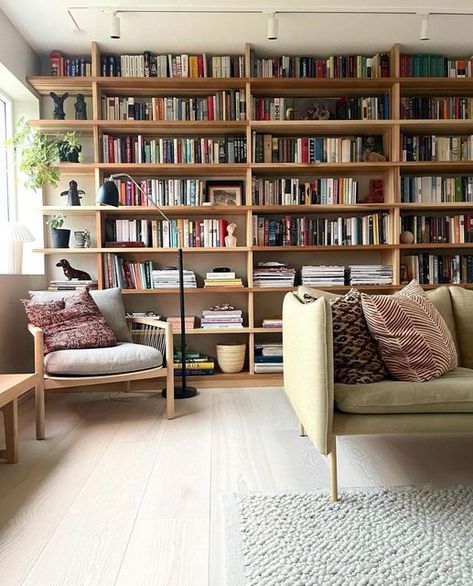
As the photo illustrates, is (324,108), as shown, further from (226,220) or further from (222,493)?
(222,493)

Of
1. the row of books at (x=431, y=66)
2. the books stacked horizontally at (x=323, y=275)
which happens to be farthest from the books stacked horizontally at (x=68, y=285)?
the row of books at (x=431, y=66)

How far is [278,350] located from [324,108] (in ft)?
6.54

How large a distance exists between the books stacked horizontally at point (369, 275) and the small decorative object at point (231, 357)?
1.04 metres

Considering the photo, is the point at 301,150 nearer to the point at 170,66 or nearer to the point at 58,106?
the point at 170,66

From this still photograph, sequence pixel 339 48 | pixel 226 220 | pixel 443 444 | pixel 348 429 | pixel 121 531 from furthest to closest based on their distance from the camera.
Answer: pixel 226 220 < pixel 339 48 < pixel 443 444 < pixel 348 429 < pixel 121 531

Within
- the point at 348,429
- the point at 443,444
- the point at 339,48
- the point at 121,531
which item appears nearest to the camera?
the point at 121,531

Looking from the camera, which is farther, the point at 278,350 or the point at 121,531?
the point at 278,350

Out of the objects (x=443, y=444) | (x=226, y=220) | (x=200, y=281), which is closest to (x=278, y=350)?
(x=200, y=281)

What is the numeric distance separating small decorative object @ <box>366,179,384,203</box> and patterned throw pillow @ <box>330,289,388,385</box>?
2193mm

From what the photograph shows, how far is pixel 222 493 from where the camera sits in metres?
2.08

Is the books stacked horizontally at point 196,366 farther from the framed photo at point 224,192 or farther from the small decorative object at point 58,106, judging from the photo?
the small decorative object at point 58,106

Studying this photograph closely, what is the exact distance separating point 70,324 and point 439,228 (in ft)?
9.71

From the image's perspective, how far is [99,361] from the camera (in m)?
3.04

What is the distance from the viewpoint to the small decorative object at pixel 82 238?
4.09 metres
